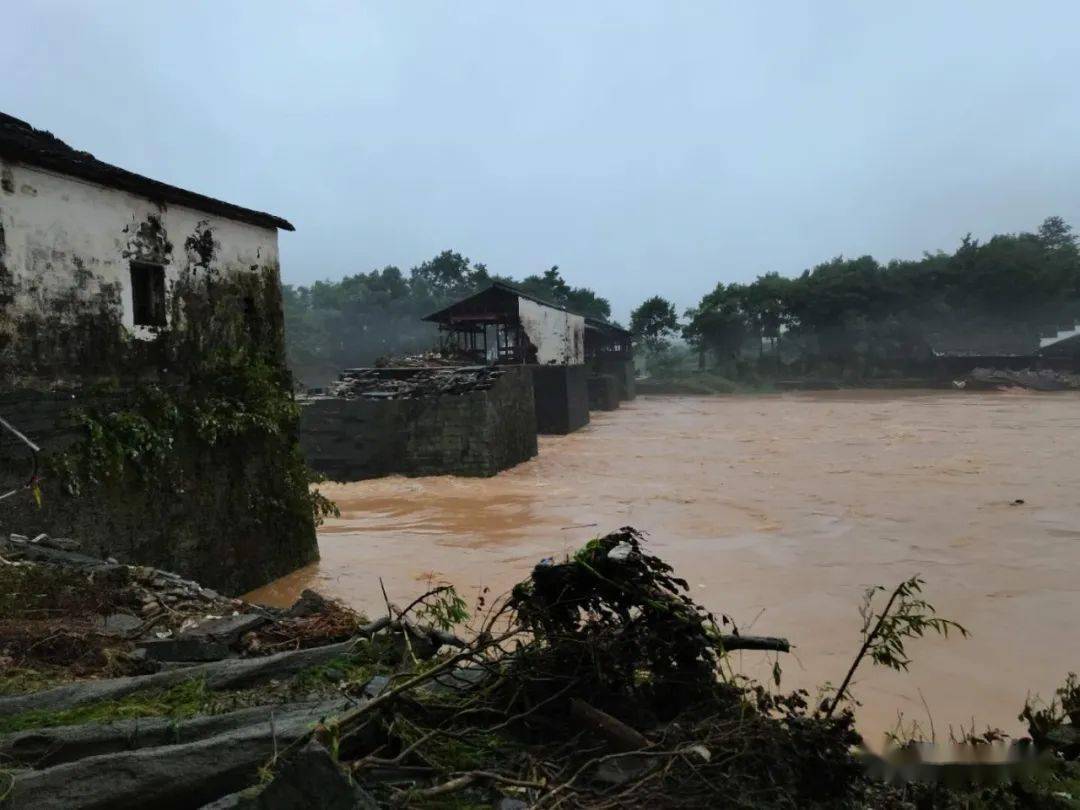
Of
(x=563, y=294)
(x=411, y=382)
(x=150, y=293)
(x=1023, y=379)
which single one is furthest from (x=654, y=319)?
(x=150, y=293)

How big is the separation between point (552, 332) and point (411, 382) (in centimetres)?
1085

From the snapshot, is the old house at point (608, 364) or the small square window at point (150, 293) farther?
the old house at point (608, 364)

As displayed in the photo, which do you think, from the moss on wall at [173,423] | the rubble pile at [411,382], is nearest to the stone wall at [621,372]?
the rubble pile at [411,382]

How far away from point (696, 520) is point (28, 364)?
10025 millimetres

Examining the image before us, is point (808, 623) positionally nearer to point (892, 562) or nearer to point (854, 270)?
point (892, 562)

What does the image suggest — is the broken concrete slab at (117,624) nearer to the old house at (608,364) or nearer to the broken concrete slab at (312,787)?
the broken concrete slab at (312,787)

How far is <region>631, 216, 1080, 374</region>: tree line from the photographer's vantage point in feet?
146

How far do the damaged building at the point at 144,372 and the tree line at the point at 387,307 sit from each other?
42620 mm

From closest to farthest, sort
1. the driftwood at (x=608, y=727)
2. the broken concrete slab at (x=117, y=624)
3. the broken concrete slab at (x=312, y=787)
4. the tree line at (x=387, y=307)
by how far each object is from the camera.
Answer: the broken concrete slab at (x=312, y=787) < the driftwood at (x=608, y=727) < the broken concrete slab at (x=117, y=624) < the tree line at (x=387, y=307)

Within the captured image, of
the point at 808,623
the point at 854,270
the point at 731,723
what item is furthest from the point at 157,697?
the point at 854,270

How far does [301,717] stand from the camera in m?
3.07

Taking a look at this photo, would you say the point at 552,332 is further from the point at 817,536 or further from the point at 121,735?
the point at 121,735

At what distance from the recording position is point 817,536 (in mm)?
11836

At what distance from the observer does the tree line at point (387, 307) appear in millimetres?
53406
